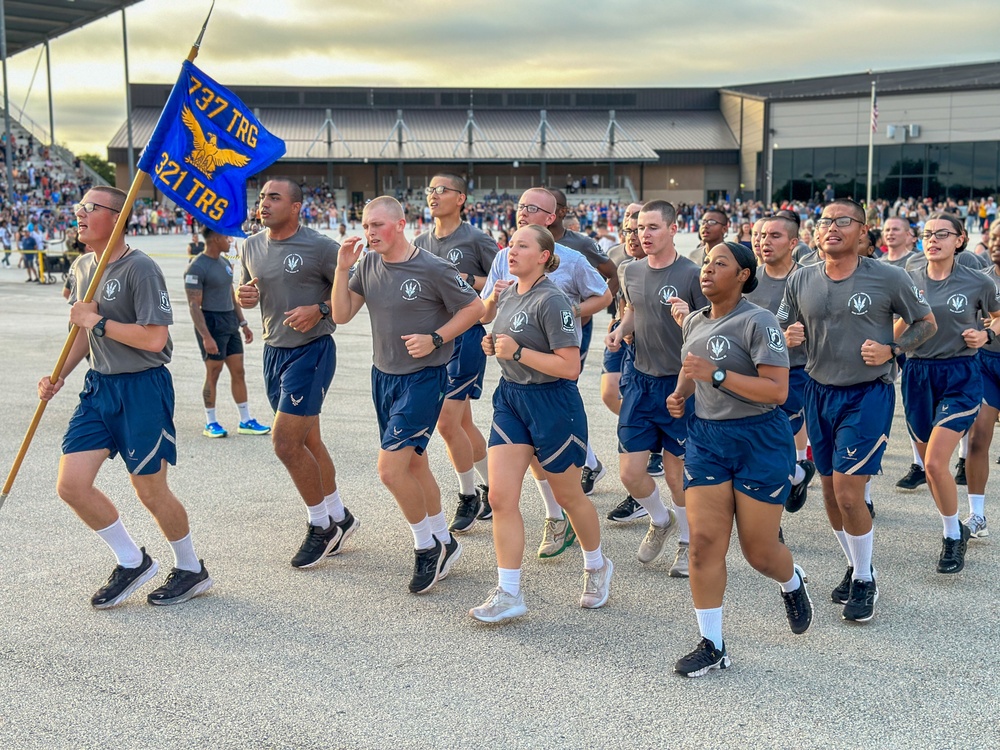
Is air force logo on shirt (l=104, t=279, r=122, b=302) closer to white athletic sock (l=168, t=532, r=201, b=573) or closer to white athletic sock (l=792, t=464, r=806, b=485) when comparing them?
white athletic sock (l=168, t=532, r=201, b=573)

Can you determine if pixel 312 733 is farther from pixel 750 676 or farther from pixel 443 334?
pixel 443 334

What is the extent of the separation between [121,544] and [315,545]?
3.65 ft

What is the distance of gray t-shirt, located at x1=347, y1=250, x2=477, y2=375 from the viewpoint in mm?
5340

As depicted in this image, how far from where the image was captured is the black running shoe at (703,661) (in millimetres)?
4246

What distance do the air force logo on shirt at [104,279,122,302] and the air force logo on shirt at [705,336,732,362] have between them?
3.06 metres

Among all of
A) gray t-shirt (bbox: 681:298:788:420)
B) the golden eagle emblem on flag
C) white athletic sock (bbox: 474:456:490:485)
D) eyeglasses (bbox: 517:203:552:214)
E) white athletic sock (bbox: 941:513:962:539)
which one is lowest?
white athletic sock (bbox: 941:513:962:539)

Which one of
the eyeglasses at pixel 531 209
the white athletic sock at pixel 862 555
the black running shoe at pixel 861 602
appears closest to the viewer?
the black running shoe at pixel 861 602

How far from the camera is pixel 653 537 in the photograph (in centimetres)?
568

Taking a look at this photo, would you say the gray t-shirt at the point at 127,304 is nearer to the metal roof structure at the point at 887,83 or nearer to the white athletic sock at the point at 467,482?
the white athletic sock at the point at 467,482

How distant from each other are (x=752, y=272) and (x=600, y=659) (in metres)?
1.93

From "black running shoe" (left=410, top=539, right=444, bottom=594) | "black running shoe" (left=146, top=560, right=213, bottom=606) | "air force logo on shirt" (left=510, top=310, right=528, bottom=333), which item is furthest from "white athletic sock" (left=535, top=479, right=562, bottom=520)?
"black running shoe" (left=146, top=560, right=213, bottom=606)

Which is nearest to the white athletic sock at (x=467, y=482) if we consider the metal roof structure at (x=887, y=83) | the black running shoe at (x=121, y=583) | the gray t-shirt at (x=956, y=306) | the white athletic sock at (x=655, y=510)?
the white athletic sock at (x=655, y=510)

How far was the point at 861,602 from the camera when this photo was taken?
16.0ft

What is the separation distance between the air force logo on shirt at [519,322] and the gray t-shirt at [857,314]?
157 cm
